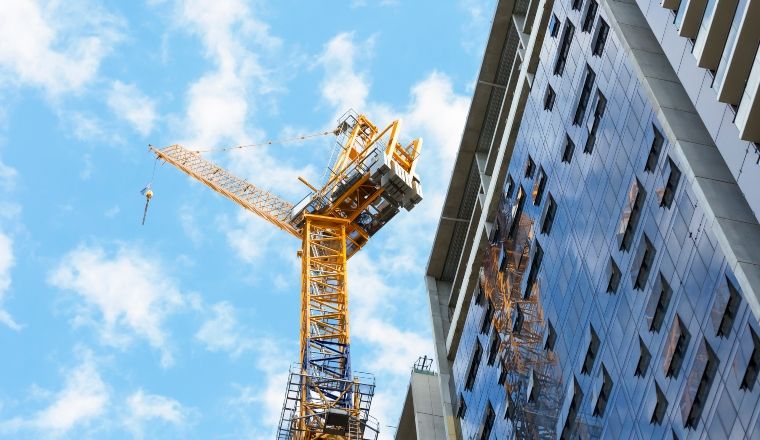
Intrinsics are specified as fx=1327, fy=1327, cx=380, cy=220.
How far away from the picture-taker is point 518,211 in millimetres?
69875

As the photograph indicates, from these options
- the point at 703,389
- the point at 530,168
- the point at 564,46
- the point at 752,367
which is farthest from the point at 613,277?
the point at 564,46

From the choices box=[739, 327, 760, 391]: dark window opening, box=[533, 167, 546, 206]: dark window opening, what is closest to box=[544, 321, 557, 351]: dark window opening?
box=[533, 167, 546, 206]: dark window opening

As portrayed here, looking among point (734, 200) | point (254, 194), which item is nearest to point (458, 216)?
point (254, 194)

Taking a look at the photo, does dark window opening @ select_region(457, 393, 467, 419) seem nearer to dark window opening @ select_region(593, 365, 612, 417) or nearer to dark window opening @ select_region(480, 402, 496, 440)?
dark window opening @ select_region(480, 402, 496, 440)

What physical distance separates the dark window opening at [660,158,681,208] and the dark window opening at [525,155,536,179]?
17.0 meters

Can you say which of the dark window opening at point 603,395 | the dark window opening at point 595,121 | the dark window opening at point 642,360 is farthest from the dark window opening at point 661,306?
the dark window opening at point 595,121

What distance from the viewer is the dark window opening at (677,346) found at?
4825 centimetres

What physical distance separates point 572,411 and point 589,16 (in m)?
18.9

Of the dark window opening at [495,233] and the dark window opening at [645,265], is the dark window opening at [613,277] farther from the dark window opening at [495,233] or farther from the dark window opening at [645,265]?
the dark window opening at [495,233]

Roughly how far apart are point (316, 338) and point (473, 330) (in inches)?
842

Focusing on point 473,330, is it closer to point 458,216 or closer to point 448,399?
point 448,399

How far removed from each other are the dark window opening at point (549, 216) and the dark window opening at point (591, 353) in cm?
871

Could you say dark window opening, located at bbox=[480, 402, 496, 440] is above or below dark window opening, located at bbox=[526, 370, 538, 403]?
below

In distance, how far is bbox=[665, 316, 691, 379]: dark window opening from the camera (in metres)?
48.2
